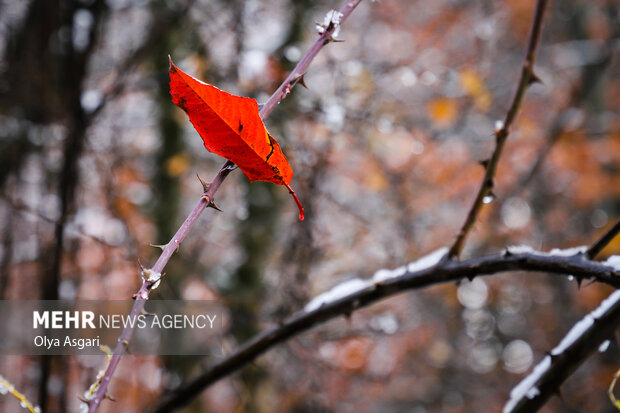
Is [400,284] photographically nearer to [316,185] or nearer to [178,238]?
[178,238]

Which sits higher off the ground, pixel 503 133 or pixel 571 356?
pixel 503 133

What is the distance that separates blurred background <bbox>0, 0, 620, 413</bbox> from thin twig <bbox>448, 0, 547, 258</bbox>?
9cm

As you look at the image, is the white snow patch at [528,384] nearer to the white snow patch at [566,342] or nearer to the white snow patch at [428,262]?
the white snow patch at [566,342]

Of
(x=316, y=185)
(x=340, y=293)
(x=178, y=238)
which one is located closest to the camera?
(x=178, y=238)

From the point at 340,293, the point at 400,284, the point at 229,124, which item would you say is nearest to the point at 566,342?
the point at 400,284

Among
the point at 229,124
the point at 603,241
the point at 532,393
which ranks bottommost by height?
the point at 532,393

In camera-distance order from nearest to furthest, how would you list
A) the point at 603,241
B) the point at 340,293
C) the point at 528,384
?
the point at 603,241 → the point at 528,384 → the point at 340,293

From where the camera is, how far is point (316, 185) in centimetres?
177

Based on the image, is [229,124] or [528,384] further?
[528,384]

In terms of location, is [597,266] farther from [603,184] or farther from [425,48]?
[425,48]

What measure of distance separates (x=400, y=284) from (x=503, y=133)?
30cm

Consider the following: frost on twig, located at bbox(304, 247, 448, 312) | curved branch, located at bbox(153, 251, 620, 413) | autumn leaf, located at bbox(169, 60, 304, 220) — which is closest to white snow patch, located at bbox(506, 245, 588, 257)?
curved branch, located at bbox(153, 251, 620, 413)

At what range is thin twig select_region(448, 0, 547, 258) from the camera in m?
0.71

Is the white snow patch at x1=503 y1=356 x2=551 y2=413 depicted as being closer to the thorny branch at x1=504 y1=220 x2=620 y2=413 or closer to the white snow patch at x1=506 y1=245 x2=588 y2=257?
the thorny branch at x1=504 y1=220 x2=620 y2=413
